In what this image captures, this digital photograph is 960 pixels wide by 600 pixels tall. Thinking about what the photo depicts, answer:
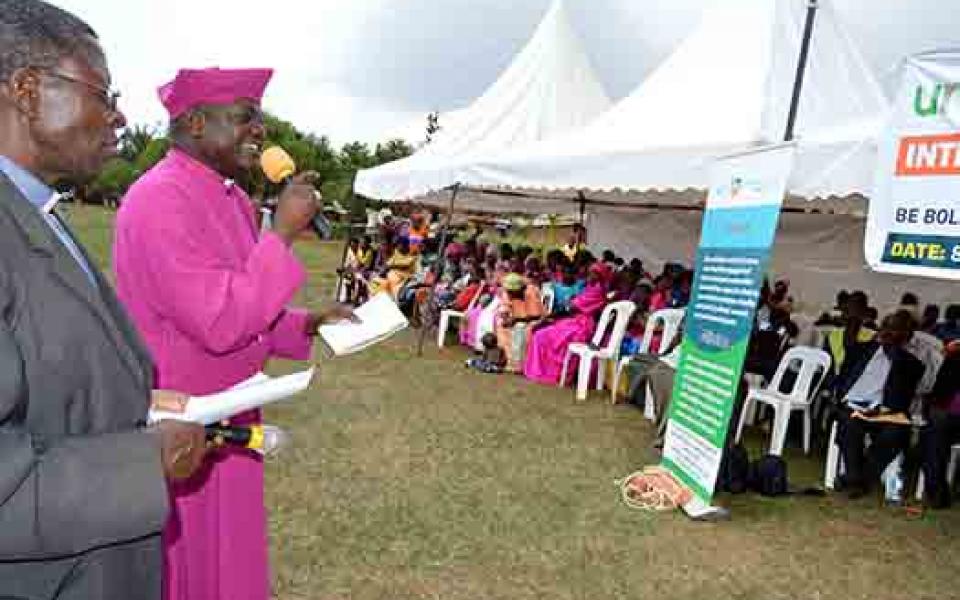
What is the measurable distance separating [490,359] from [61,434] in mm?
7302

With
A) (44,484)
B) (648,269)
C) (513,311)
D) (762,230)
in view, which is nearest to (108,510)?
(44,484)

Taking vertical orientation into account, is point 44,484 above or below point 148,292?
below

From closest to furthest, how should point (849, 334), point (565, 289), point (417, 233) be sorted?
point (849, 334), point (565, 289), point (417, 233)

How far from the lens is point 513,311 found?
27.5ft

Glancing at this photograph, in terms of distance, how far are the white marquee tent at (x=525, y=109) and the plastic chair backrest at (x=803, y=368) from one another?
203 inches

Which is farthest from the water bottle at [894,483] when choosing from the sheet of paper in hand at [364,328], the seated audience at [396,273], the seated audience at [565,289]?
the seated audience at [396,273]

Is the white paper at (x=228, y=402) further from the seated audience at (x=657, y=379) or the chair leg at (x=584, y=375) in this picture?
the chair leg at (x=584, y=375)

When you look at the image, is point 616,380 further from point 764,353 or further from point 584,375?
point 764,353

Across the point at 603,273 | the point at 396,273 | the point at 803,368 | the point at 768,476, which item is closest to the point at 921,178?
the point at 768,476

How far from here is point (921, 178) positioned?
3137 mm

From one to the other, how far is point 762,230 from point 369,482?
8.71 ft

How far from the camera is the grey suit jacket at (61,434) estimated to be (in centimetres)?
89

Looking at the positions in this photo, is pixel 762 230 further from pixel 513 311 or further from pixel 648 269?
pixel 648 269

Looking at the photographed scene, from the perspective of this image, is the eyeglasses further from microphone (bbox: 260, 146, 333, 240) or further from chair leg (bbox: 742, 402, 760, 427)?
chair leg (bbox: 742, 402, 760, 427)
